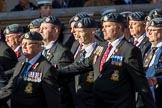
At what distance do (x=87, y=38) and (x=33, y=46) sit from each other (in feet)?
3.28

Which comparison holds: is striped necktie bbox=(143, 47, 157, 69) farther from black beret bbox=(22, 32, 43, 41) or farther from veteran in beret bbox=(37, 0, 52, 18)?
veteran in beret bbox=(37, 0, 52, 18)

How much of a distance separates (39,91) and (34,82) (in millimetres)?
121

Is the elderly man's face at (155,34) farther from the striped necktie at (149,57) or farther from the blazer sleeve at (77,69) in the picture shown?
the blazer sleeve at (77,69)

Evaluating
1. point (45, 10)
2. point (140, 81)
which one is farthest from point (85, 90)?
point (45, 10)

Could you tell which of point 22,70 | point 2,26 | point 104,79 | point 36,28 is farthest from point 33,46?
point 2,26

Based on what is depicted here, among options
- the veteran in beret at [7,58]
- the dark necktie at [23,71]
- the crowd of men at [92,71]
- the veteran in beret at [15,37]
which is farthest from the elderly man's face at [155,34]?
the veteran in beret at [15,37]

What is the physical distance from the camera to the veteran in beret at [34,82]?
9.84 meters

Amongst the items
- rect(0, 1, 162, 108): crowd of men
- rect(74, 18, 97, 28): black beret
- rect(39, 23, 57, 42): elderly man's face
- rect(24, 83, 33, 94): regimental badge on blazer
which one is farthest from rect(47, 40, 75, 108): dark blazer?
rect(24, 83, 33, 94): regimental badge on blazer

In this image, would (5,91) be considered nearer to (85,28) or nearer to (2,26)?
(85,28)

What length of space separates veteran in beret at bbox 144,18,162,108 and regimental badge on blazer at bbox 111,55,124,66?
0.62m

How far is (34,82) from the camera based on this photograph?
9883 millimetres

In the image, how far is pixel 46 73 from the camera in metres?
9.87

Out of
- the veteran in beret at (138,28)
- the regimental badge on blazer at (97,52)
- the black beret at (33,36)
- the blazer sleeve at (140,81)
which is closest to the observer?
the blazer sleeve at (140,81)

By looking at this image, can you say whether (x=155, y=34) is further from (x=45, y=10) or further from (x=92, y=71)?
(x=45, y=10)
